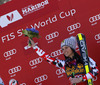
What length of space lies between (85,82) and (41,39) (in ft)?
3.29

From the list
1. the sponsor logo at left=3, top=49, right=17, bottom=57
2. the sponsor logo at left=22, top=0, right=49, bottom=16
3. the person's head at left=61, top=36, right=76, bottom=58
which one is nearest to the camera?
the person's head at left=61, top=36, right=76, bottom=58

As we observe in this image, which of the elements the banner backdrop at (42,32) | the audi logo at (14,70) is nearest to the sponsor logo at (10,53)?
the banner backdrop at (42,32)

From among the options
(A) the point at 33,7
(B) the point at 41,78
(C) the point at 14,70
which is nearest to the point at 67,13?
(A) the point at 33,7

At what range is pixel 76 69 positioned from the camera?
8.86ft

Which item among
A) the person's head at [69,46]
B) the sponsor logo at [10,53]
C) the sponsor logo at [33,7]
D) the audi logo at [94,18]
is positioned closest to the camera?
the person's head at [69,46]

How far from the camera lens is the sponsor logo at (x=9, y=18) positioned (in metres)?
3.33

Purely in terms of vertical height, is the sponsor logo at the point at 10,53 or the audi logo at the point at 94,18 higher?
the audi logo at the point at 94,18

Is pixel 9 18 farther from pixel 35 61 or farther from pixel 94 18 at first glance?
pixel 94 18

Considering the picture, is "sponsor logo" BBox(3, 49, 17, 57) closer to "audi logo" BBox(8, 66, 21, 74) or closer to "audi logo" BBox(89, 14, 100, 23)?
"audi logo" BBox(8, 66, 21, 74)

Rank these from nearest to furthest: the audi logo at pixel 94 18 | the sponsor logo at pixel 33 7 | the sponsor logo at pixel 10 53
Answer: the audi logo at pixel 94 18 → the sponsor logo at pixel 33 7 → the sponsor logo at pixel 10 53

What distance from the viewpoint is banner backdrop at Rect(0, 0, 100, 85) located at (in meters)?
3.16

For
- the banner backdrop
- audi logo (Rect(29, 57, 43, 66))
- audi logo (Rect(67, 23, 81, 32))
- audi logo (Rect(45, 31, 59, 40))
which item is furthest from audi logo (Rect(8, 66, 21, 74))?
audi logo (Rect(67, 23, 81, 32))

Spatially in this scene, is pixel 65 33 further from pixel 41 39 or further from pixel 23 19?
pixel 23 19

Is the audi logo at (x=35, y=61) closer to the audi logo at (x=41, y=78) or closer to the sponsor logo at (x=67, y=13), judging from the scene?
the audi logo at (x=41, y=78)
